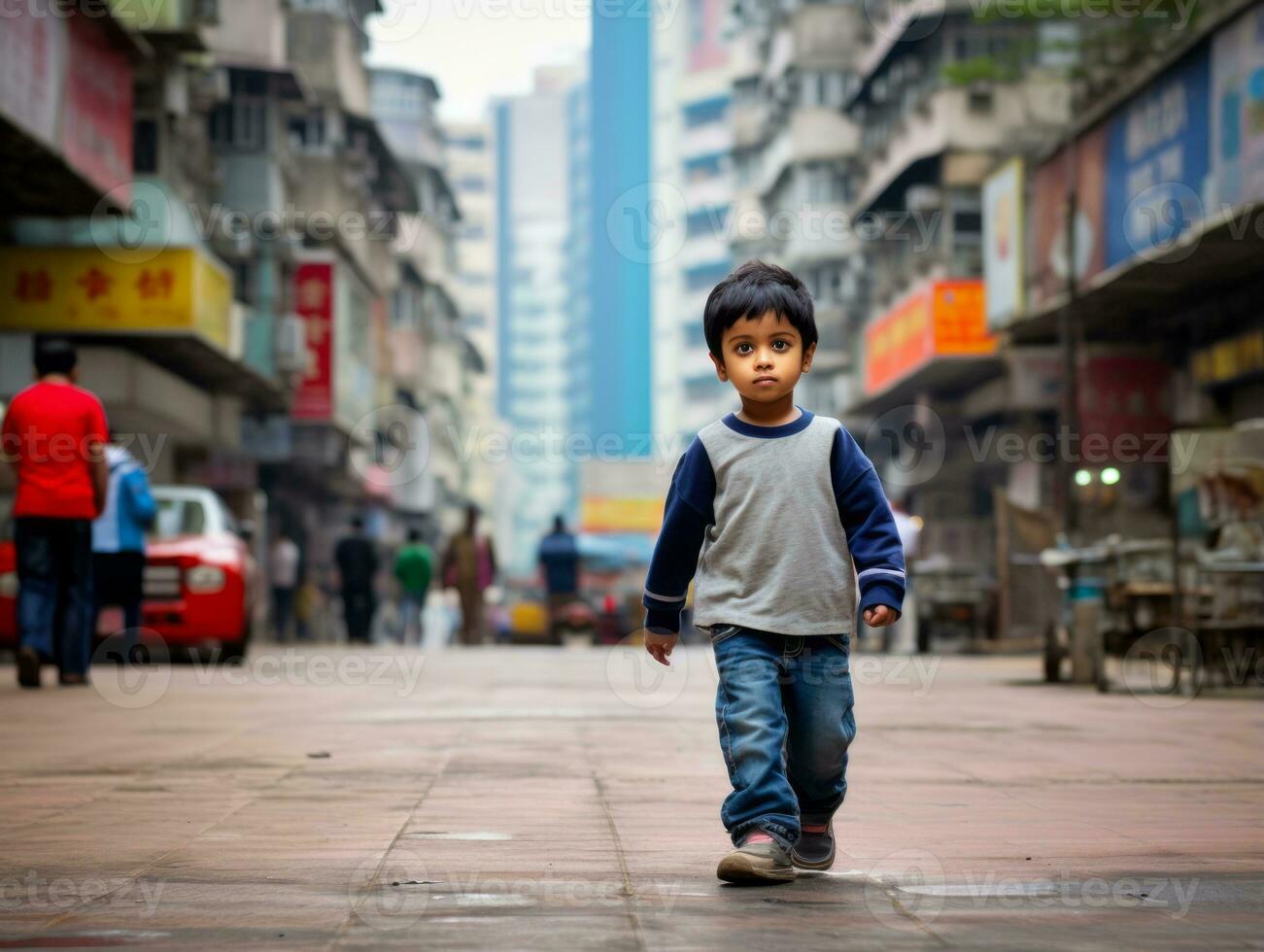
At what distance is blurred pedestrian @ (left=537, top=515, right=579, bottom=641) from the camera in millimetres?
30250

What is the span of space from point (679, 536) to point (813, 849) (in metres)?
0.79

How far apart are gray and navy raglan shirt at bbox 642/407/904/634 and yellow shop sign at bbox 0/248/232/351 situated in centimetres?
2463

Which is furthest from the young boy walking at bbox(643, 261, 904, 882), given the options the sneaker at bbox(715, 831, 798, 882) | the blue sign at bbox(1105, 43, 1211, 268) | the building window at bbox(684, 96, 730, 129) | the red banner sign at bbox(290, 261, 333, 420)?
the building window at bbox(684, 96, 730, 129)

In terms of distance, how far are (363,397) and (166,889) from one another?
1750 inches

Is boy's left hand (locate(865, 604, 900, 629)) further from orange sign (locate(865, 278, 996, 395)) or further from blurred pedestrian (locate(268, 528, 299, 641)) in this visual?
orange sign (locate(865, 278, 996, 395))

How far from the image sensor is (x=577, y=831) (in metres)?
6.08

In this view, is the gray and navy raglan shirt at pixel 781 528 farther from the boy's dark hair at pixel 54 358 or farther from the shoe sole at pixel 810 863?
the boy's dark hair at pixel 54 358

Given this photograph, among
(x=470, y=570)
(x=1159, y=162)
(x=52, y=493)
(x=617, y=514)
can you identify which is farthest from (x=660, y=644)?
(x=617, y=514)

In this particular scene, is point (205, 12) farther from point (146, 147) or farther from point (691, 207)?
point (691, 207)

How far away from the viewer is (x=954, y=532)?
41.5 metres

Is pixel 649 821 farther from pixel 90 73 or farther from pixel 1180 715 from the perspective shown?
pixel 90 73

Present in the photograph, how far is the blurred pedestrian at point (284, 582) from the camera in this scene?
33.0 meters

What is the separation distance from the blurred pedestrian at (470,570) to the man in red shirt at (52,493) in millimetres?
14650

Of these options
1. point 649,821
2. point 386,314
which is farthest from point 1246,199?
point 386,314
